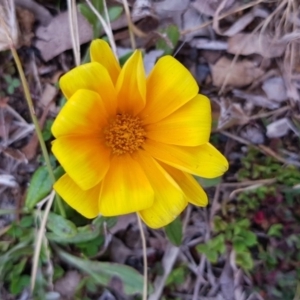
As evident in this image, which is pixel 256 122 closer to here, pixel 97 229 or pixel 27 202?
pixel 97 229

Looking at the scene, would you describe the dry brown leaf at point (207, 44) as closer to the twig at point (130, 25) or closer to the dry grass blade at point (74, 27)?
the twig at point (130, 25)

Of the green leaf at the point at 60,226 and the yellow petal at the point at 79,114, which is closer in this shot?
the yellow petal at the point at 79,114

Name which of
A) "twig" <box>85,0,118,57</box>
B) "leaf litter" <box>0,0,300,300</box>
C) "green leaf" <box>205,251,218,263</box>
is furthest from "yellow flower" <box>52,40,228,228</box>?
"green leaf" <box>205,251,218,263</box>

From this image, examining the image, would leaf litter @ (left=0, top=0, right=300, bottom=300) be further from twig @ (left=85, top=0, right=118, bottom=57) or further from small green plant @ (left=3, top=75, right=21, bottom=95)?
twig @ (left=85, top=0, right=118, bottom=57)

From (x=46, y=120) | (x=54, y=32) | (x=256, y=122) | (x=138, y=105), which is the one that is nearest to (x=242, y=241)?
(x=256, y=122)

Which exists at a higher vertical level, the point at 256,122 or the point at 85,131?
the point at 85,131

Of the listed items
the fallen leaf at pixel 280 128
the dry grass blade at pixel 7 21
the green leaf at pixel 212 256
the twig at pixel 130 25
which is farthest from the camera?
the fallen leaf at pixel 280 128

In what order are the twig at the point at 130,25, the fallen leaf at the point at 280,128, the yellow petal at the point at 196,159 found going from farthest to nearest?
the fallen leaf at the point at 280,128 < the twig at the point at 130,25 < the yellow petal at the point at 196,159

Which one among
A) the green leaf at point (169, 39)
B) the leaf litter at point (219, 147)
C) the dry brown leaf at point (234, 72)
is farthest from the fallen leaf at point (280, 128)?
the green leaf at point (169, 39)
